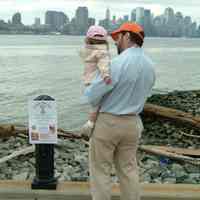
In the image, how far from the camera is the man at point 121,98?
4191 millimetres

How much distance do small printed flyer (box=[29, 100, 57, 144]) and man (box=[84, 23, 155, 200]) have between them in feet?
3.33

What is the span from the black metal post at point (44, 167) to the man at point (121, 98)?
1.10 m

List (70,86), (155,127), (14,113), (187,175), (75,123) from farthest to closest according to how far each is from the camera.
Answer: (70,86), (14,113), (75,123), (155,127), (187,175)

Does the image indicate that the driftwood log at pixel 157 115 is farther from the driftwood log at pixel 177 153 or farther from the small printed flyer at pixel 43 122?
the small printed flyer at pixel 43 122

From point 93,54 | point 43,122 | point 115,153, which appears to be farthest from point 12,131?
point 93,54

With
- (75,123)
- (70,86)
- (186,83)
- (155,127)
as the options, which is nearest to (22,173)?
(155,127)

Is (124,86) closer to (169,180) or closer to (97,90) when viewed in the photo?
(97,90)

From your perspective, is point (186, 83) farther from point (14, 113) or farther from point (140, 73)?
point (140, 73)

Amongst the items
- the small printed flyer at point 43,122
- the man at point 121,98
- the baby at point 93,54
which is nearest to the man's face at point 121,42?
the man at point 121,98

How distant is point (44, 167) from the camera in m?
5.50

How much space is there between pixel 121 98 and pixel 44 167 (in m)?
1.67

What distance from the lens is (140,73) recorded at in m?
4.25

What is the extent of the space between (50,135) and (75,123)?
14.4 m

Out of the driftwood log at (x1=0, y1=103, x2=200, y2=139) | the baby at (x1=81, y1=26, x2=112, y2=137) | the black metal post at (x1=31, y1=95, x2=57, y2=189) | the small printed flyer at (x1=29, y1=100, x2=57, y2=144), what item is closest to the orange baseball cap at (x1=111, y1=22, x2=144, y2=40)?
the baby at (x1=81, y1=26, x2=112, y2=137)
